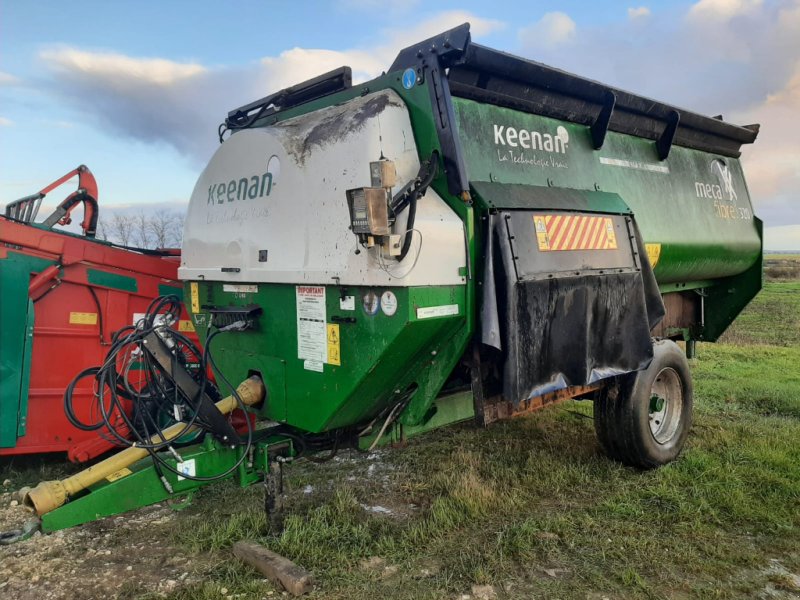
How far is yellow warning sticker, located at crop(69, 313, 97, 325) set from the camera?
4.45 meters

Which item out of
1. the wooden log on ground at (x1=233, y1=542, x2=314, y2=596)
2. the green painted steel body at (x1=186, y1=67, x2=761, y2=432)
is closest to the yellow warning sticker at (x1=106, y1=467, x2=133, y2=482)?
the wooden log on ground at (x1=233, y1=542, x2=314, y2=596)

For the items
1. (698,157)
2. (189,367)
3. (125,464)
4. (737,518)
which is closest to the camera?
(125,464)

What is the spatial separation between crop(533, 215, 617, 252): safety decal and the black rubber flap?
12 cm

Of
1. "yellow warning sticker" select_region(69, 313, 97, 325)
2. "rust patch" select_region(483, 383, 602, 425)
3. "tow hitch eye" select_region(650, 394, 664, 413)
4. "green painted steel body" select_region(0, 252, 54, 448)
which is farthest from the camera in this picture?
"yellow warning sticker" select_region(69, 313, 97, 325)

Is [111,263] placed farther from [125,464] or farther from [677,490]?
[677,490]

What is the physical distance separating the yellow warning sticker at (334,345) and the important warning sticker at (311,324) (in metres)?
0.03

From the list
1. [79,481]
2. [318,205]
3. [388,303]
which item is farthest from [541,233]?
[79,481]

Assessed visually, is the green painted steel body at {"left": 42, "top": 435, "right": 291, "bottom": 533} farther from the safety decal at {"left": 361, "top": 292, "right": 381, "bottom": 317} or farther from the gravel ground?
the safety decal at {"left": 361, "top": 292, "right": 381, "bottom": 317}

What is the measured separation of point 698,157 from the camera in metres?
5.47

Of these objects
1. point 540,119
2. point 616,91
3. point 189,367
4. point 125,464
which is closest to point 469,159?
point 540,119

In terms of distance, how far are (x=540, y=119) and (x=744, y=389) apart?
467 centimetres

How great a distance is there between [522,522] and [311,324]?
1.66 meters

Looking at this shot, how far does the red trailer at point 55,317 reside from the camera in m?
4.16

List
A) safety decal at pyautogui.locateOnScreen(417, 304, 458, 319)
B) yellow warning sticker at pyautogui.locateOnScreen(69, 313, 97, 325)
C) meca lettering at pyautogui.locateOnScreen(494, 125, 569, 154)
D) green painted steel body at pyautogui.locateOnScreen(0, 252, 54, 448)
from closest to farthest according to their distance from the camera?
safety decal at pyautogui.locateOnScreen(417, 304, 458, 319) < meca lettering at pyautogui.locateOnScreen(494, 125, 569, 154) < green painted steel body at pyautogui.locateOnScreen(0, 252, 54, 448) < yellow warning sticker at pyautogui.locateOnScreen(69, 313, 97, 325)
